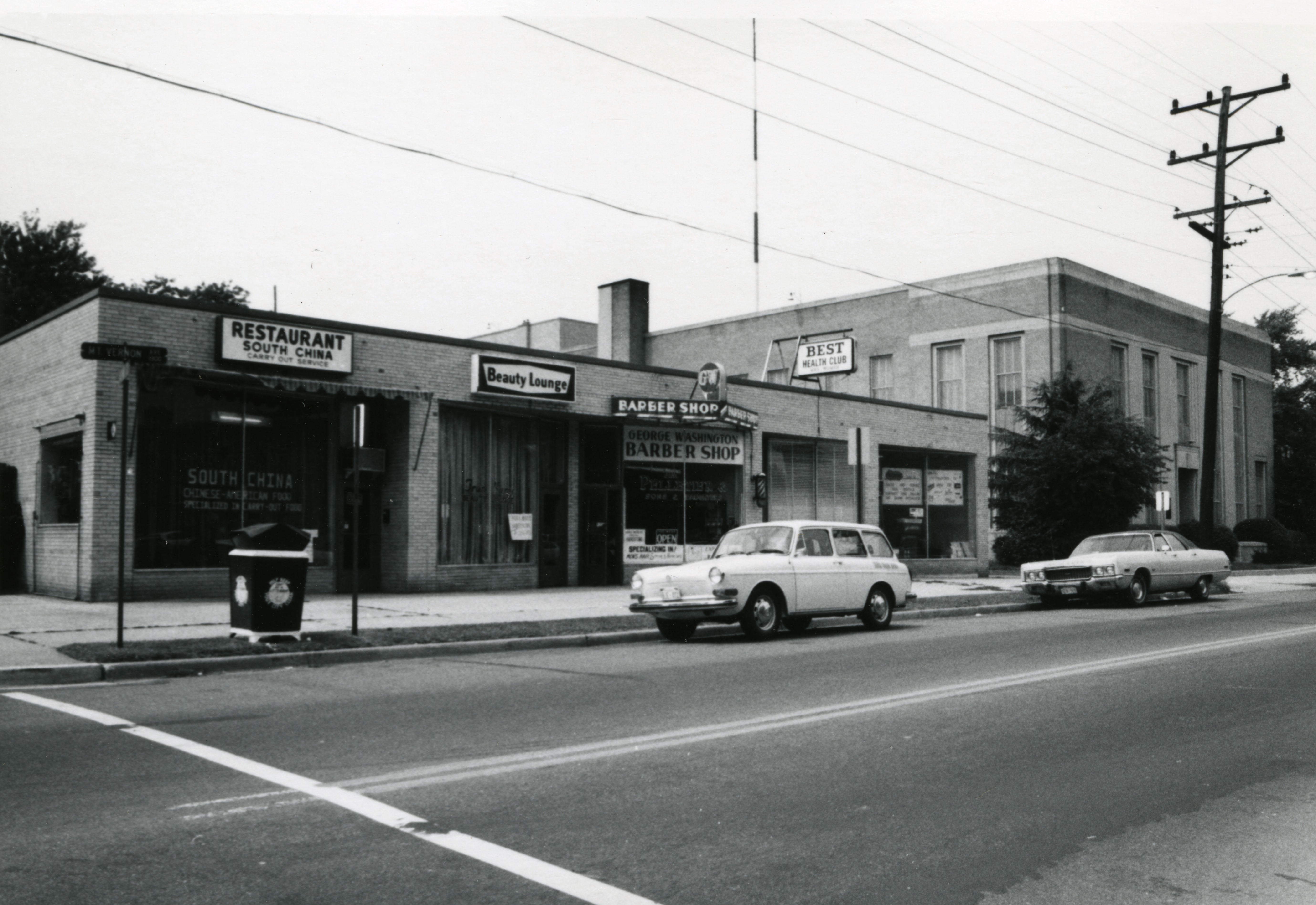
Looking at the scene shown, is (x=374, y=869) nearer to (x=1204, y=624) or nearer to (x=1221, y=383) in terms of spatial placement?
(x=1204, y=624)

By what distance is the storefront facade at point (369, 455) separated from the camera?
18141 millimetres

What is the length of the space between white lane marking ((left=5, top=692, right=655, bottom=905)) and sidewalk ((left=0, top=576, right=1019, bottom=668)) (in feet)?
14.7

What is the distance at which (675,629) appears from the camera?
15.0 meters

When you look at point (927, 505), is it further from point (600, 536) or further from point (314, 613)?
point (314, 613)

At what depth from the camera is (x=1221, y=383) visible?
53.9m

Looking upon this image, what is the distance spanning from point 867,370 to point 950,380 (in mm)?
3762

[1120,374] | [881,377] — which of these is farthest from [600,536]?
[1120,374]

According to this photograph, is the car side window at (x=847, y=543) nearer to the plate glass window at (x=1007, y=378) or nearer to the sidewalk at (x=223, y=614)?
the sidewalk at (x=223, y=614)

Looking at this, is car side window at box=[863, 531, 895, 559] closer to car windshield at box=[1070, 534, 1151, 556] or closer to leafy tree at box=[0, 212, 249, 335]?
car windshield at box=[1070, 534, 1151, 556]

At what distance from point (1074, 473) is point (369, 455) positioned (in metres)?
18.9

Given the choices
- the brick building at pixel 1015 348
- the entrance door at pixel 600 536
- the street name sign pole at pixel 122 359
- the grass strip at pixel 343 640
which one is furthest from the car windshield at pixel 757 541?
the brick building at pixel 1015 348

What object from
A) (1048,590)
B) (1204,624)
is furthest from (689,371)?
(1204,624)

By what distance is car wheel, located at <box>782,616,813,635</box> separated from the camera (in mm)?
15555

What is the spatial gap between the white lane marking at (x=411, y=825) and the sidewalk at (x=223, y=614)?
449 cm
